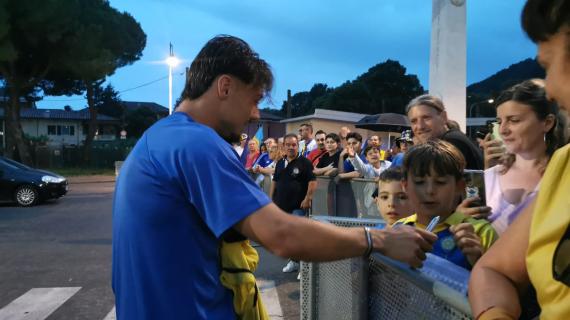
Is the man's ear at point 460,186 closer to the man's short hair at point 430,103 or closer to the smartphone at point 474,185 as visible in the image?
the smartphone at point 474,185

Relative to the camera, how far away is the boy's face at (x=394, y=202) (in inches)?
136

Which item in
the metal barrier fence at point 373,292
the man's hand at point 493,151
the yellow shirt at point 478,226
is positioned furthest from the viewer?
the man's hand at point 493,151

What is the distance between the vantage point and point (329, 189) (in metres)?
6.73

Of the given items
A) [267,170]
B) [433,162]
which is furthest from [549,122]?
[267,170]

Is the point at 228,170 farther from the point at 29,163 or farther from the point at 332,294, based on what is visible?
the point at 29,163

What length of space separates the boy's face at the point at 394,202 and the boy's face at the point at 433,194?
1114 millimetres

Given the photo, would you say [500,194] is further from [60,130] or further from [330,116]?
[60,130]

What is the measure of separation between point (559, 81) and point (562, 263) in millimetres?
390

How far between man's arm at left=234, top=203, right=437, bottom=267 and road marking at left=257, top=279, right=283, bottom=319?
3.32m

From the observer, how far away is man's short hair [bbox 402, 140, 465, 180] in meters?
2.29

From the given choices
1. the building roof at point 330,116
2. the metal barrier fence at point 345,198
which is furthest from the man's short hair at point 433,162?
the building roof at point 330,116

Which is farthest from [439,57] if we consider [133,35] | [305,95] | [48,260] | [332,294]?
[305,95]

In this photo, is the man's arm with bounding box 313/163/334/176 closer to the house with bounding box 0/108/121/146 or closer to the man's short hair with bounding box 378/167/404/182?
the man's short hair with bounding box 378/167/404/182

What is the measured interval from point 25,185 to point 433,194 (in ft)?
43.9
